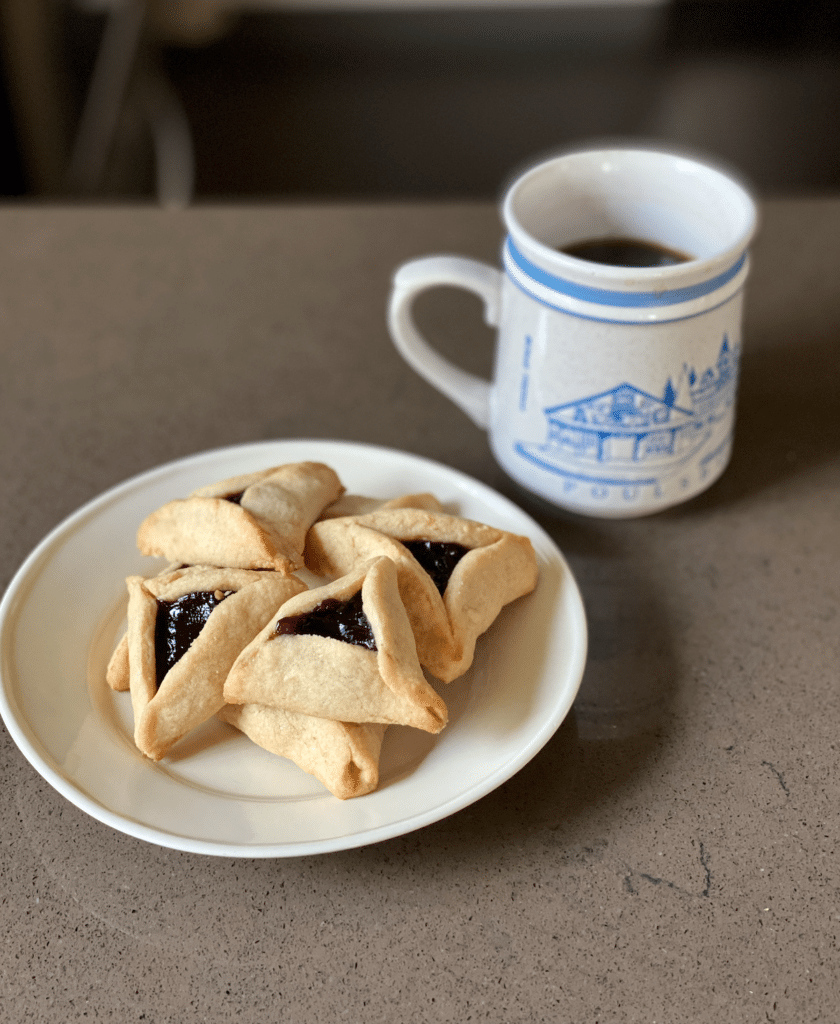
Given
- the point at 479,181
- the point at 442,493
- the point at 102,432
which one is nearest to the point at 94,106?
the point at 479,181

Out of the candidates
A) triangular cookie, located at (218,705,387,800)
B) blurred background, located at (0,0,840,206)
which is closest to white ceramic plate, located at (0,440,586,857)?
triangular cookie, located at (218,705,387,800)

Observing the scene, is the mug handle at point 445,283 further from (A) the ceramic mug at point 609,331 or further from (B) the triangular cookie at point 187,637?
(B) the triangular cookie at point 187,637

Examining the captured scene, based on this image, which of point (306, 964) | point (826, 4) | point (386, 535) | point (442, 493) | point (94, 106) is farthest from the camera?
point (826, 4)

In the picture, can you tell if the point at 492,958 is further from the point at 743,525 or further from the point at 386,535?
the point at 743,525

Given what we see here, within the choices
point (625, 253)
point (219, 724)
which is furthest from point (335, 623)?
A: point (625, 253)

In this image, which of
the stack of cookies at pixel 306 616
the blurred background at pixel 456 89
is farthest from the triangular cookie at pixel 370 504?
the blurred background at pixel 456 89

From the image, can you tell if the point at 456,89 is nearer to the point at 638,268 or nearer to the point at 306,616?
the point at 638,268
